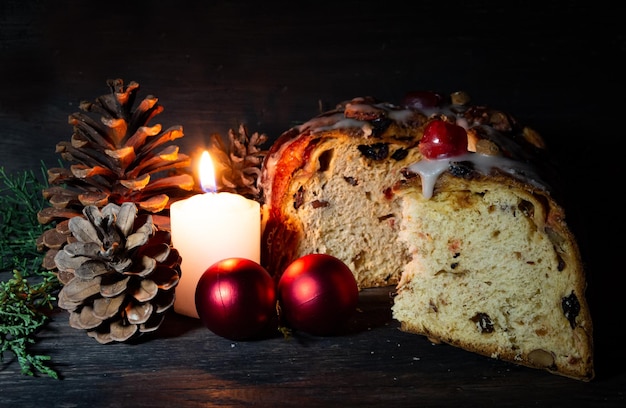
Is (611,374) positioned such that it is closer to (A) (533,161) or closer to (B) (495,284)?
(B) (495,284)

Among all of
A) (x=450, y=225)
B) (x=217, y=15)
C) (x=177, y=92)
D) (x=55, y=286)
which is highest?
(x=217, y=15)

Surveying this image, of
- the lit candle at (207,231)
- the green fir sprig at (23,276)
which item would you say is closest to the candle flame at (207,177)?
the lit candle at (207,231)

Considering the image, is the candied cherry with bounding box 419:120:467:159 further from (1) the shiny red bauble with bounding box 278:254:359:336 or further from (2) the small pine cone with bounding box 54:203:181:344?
(2) the small pine cone with bounding box 54:203:181:344

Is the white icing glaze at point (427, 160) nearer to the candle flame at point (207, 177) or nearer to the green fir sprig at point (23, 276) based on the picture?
the candle flame at point (207, 177)

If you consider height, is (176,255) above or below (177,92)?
below

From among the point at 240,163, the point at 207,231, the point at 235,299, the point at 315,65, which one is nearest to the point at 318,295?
the point at 235,299

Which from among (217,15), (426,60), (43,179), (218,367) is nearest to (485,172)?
(218,367)
